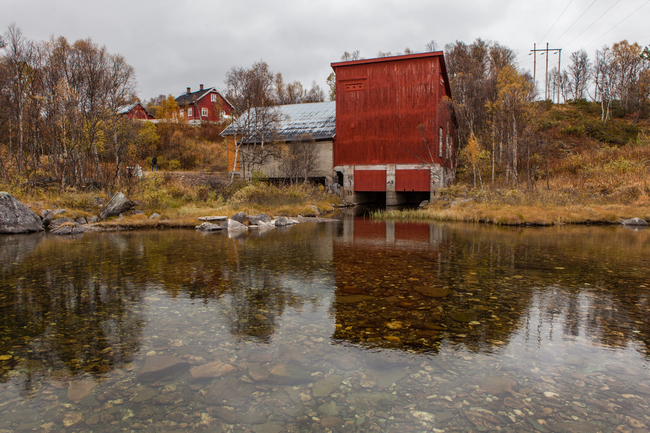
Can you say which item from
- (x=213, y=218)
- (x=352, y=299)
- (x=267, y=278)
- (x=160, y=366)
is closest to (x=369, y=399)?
(x=160, y=366)

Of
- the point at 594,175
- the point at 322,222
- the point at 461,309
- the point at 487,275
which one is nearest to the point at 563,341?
the point at 461,309

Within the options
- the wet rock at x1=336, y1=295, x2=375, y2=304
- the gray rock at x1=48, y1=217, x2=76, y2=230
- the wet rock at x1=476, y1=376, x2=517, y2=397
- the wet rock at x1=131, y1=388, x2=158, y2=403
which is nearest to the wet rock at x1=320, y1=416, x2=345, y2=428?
the wet rock at x1=476, y1=376, x2=517, y2=397

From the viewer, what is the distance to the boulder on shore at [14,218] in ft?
49.5

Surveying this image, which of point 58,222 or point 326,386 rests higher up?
point 58,222

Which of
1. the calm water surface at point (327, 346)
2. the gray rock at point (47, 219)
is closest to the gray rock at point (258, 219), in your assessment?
the gray rock at point (47, 219)

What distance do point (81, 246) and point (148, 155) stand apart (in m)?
29.4

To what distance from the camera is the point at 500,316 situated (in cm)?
496

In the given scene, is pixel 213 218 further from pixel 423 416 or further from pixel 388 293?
pixel 423 416

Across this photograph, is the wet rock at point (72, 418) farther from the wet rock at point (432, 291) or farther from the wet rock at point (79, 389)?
the wet rock at point (432, 291)

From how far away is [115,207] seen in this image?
1769 cm

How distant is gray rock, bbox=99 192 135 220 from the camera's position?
17.6 m

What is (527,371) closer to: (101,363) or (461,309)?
(461,309)

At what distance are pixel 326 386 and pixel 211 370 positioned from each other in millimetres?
1094

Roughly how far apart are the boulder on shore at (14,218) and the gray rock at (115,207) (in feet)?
7.93
